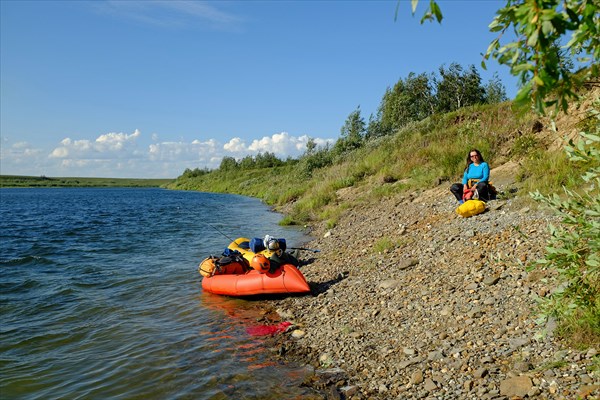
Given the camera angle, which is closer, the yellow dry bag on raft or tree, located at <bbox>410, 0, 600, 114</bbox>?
tree, located at <bbox>410, 0, 600, 114</bbox>

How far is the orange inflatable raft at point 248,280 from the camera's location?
877cm

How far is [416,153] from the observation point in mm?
18141

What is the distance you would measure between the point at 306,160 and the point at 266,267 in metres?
27.2

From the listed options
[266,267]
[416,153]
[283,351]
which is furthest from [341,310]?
[416,153]

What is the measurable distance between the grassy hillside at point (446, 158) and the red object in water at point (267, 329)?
510 centimetres

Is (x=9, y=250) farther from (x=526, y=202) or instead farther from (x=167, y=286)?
(x=526, y=202)

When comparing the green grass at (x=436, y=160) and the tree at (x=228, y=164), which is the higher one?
the tree at (x=228, y=164)

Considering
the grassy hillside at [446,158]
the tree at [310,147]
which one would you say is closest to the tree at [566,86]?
the grassy hillside at [446,158]

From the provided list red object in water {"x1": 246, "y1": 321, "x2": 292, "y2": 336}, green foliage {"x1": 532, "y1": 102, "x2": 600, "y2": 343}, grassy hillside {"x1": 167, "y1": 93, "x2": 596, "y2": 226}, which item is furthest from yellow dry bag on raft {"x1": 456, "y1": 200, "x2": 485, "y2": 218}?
green foliage {"x1": 532, "y1": 102, "x2": 600, "y2": 343}

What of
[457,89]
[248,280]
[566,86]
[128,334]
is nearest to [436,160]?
[248,280]

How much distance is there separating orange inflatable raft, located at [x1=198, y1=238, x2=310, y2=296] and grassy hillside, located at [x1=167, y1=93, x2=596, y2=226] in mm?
5076

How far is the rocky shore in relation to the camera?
15.0ft

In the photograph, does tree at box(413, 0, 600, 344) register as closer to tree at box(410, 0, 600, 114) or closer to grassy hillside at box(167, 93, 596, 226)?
tree at box(410, 0, 600, 114)

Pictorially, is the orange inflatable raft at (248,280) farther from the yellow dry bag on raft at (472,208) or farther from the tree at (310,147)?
the tree at (310,147)
